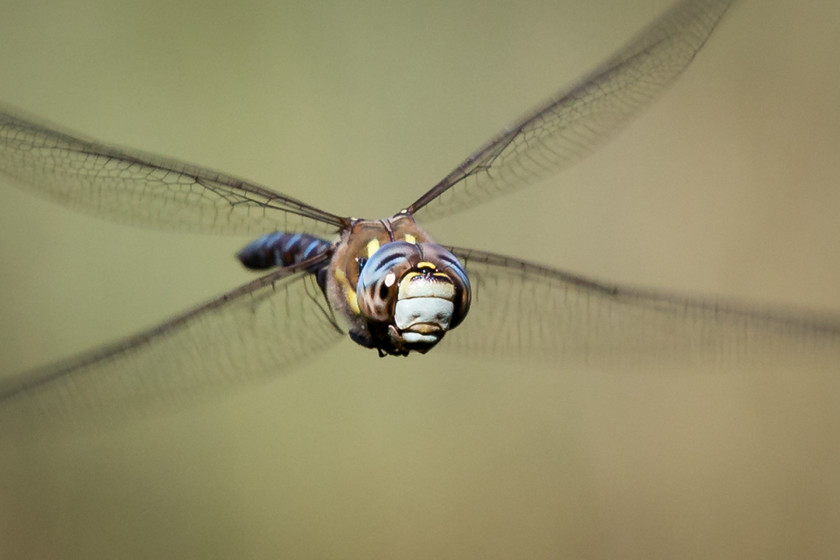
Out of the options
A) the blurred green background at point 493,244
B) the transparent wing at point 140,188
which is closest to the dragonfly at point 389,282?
the transparent wing at point 140,188

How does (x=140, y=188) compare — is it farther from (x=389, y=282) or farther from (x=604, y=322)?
(x=604, y=322)

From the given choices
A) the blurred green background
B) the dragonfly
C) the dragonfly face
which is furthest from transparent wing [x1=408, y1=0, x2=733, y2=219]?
the blurred green background

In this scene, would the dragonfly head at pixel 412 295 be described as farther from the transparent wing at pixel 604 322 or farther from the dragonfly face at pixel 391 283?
the transparent wing at pixel 604 322

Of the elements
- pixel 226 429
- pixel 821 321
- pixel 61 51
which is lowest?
pixel 226 429

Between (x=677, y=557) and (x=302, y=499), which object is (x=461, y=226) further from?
(x=677, y=557)

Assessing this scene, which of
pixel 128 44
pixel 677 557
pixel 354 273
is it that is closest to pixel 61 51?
pixel 128 44

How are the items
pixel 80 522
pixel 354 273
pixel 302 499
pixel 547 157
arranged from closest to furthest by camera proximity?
pixel 354 273 → pixel 547 157 → pixel 80 522 → pixel 302 499

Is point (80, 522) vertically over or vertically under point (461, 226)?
under

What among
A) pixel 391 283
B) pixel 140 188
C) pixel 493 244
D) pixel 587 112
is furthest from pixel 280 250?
pixel 493 244
